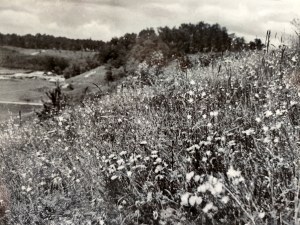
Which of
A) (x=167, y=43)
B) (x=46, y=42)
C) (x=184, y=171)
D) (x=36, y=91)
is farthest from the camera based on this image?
(x=46, y=42)

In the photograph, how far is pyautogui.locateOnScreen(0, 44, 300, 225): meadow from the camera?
8.75ft

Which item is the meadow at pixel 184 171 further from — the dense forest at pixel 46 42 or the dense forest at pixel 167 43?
the dense forest at pixel 46 42

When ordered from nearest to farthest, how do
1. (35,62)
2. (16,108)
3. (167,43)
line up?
(167,43), (16,108), (35,62)

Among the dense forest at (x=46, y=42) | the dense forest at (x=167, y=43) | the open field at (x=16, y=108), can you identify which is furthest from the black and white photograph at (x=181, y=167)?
the dense forest at (x=46, y=42)

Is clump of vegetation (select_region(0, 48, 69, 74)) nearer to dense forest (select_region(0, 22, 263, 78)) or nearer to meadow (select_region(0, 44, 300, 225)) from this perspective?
dense forest (select_region(0, 22, 263, 78))

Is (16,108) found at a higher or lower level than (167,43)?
lower

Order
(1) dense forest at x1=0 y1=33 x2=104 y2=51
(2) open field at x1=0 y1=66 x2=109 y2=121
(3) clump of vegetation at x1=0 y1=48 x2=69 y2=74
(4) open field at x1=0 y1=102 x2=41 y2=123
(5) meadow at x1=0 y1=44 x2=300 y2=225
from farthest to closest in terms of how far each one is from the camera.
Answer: (1) dense forest at x1=0 y1=33 x2=104 y2=51 < (3) clump of vegetation at x1=0 y1=48 x2=69 y2=74 < (4) open field at x1=0 y1=102 x2=41 y2=123 < (2) open field at x1=0 y1=66 x2=109 y2=121 < (5) meadow at x1=0 y1=44 x2=300 y2=225

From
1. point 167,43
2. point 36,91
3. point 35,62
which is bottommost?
point 36,91

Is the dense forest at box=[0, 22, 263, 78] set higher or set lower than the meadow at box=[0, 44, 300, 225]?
higher

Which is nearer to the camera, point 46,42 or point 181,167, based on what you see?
point 181,167

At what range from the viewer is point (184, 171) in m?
3.32

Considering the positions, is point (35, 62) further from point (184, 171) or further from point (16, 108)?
point (184, 171)

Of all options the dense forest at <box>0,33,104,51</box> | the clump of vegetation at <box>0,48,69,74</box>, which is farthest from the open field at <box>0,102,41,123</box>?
the dense forest at <box>0,33,104,51</box>

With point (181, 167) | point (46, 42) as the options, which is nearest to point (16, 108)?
point (181, 167)
